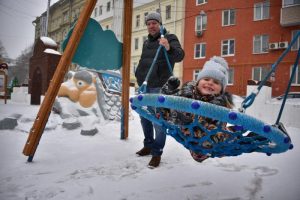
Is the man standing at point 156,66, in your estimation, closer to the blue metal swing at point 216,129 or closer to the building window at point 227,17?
the blue metal swing at point 216,129

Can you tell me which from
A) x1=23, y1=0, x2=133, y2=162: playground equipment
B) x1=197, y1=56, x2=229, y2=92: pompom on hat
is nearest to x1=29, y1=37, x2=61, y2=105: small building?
x1=23, y1=0, x2=133, y2=162: playground equipment

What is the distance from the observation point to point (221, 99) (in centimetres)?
125

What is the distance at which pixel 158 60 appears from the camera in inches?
72.5

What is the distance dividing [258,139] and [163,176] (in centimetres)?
64

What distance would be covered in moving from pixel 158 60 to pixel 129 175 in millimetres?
855

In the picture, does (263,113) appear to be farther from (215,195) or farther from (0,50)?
(0,50)

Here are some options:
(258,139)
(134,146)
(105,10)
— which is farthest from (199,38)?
(258,139)

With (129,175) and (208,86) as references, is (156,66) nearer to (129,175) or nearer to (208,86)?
(208,86)

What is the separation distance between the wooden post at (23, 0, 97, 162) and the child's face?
3.02ft

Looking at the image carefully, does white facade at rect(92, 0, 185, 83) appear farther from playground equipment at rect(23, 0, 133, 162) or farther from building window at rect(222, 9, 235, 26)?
building window at rect(222, 9, 235, 26)

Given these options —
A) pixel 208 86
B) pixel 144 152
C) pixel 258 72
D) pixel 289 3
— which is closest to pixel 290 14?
pixel 289 3

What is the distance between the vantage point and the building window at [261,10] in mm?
3270

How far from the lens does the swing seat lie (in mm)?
747

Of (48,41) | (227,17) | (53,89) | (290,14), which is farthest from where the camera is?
(48,41)
